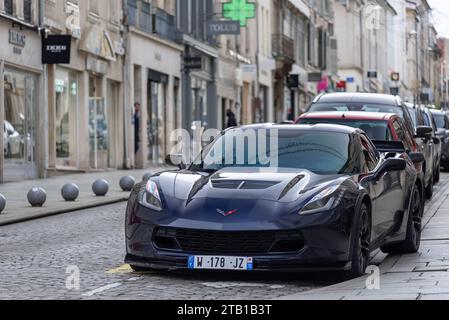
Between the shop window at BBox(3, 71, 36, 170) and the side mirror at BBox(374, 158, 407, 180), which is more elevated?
the shop window at BBox(3, 71, 36, 170)

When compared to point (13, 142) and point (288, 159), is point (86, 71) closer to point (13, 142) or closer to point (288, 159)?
point (13, 142)

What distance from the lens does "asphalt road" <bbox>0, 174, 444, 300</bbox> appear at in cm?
926

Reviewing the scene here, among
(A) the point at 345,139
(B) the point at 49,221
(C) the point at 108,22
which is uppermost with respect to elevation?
(C) the point at 108,22

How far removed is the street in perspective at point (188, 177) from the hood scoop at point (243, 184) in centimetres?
3

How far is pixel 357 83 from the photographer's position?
305 feet

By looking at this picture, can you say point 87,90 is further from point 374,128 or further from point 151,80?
point 374,128

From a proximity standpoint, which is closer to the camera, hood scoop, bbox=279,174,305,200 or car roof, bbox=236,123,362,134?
hood scoop, bbox=279,174,305,200

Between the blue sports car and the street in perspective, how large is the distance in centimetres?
2

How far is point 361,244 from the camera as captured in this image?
10.3 m

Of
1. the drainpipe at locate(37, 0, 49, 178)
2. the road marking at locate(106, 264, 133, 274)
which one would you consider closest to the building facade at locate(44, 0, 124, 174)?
the drainpipe at locate(37, 0, 49, 178)

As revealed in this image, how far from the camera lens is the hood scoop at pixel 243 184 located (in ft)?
33.2

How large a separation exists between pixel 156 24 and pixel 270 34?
73.6 ft

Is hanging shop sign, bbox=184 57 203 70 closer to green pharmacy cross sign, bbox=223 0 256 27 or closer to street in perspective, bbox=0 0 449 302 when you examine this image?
street in perspective, bbox=0 0 449 302
